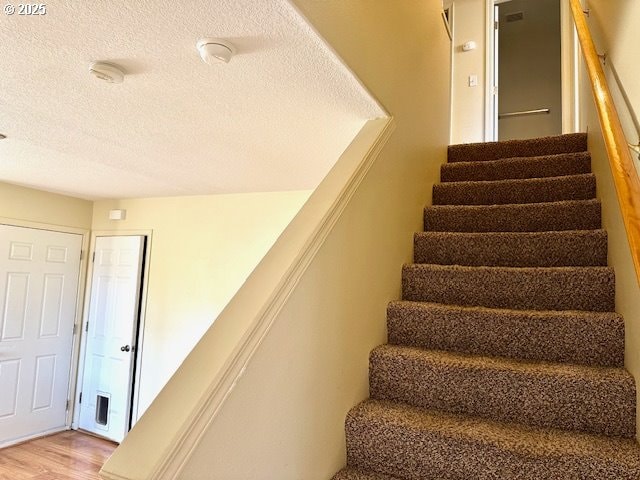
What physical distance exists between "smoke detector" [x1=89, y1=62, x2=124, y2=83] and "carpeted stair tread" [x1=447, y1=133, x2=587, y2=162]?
237 cm

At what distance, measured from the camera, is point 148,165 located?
276 cm

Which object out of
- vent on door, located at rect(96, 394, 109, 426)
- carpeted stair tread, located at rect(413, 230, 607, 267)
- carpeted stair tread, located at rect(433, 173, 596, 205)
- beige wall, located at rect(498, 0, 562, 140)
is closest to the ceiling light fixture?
carpeted stair tread, located at rect(413, 230, 607, 267)

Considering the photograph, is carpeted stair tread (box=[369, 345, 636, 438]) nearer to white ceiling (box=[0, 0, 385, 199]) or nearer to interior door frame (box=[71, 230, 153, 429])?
white ceiling (box=[0, 0, 385, 199])

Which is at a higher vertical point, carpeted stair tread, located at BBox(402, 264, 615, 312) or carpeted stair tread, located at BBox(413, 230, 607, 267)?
carpeted stair tread, located at BBox(413, 230, 607, 267)

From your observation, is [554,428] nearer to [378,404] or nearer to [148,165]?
[378,404]

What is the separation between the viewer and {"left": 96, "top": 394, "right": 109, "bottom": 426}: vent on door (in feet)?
13.0

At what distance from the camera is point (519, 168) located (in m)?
2.61

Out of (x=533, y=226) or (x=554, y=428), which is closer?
(x=554, y=428)

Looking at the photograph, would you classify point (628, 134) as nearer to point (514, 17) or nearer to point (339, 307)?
point (339, 307)

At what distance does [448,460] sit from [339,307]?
570mm

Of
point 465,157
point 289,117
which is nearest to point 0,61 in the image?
point 289,117

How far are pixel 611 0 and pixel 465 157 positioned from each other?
1.33m

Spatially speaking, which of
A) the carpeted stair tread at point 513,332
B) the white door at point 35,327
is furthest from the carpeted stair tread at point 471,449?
the white door at point 35,327

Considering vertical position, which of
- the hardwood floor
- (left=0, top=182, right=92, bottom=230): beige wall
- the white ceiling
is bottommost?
the hardwood floor
